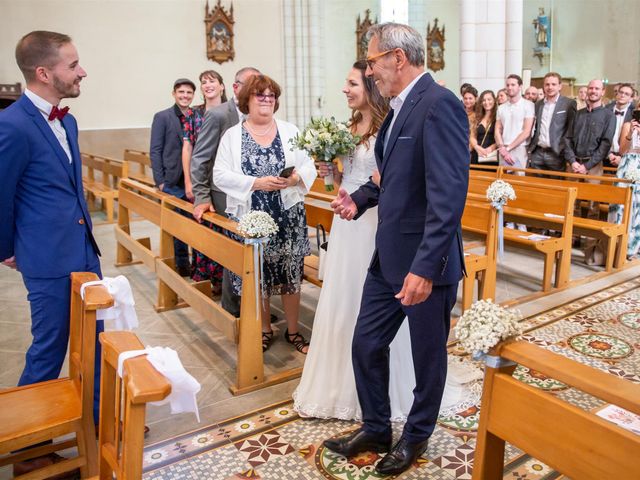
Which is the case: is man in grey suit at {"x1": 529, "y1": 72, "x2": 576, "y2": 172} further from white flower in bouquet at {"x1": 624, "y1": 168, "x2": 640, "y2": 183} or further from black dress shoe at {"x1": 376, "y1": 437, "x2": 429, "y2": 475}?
black dress shoe at {"x1": 376, "y1": 437, "x2": 429, "y2": 475}

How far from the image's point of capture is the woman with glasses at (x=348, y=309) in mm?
2816

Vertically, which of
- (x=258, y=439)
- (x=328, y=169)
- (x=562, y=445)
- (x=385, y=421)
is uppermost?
(x=328, y=169)

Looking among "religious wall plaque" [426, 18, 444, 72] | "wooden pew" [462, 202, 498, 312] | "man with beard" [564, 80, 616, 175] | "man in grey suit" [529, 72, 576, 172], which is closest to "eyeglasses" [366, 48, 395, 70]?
"wooden pew" [462, 202, 498, 312]

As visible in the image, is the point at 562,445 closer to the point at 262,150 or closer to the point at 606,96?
the point at 262,150

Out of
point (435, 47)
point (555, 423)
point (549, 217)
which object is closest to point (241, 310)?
point (555, 423)

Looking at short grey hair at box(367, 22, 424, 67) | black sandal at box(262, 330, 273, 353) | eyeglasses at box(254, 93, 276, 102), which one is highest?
short grey hair at box(367, 22, 424, 67)

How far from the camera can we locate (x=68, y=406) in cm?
218

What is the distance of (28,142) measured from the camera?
238cm

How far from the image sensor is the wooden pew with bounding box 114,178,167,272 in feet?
16.0

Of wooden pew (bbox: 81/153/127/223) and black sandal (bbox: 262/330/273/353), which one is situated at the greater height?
wooden pew (bbox: 81/153/127/223)

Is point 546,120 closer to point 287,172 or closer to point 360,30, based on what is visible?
point 287,172

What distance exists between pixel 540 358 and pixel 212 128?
9.71ft

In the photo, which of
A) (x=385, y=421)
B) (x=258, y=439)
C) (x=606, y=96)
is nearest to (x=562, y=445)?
(x=385, y=421)

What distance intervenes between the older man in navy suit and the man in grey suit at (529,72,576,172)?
198 inches
